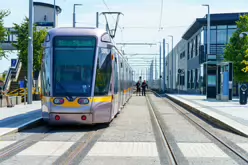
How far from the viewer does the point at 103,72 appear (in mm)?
12984

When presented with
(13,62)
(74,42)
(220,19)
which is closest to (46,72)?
(74,42)

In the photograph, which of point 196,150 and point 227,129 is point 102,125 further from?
point 196,150

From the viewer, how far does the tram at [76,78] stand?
12.5 metres

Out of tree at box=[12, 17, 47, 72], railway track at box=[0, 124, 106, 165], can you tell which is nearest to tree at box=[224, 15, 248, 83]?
tree at box=[12, 17, 47, 72]

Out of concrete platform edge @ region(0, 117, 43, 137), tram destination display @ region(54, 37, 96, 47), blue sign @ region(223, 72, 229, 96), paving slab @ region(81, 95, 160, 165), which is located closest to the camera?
paving slab @ region(81, 95, 160, 165)

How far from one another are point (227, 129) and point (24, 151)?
7.06 metres

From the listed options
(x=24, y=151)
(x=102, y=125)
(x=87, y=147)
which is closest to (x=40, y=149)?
(x=24, y=151)

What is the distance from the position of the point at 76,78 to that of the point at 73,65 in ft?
1.37

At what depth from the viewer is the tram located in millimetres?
12508

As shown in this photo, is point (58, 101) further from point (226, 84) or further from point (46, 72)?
point (226, 84)

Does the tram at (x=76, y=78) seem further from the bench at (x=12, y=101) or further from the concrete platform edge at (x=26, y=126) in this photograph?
the bench at (x=12, y=101)

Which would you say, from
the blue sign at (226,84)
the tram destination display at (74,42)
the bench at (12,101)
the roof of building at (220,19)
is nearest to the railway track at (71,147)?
the tram destination display at (74,42)

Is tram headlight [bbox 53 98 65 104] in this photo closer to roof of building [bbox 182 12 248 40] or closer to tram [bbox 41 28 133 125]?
tram [bbox 41 28 133 125]

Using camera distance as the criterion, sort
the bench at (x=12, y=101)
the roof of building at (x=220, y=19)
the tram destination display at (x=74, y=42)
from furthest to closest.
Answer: the roof of building at (x=220, y=19), the bench at (x=12, y=101), the tram destination display at (x=74, y=42)
